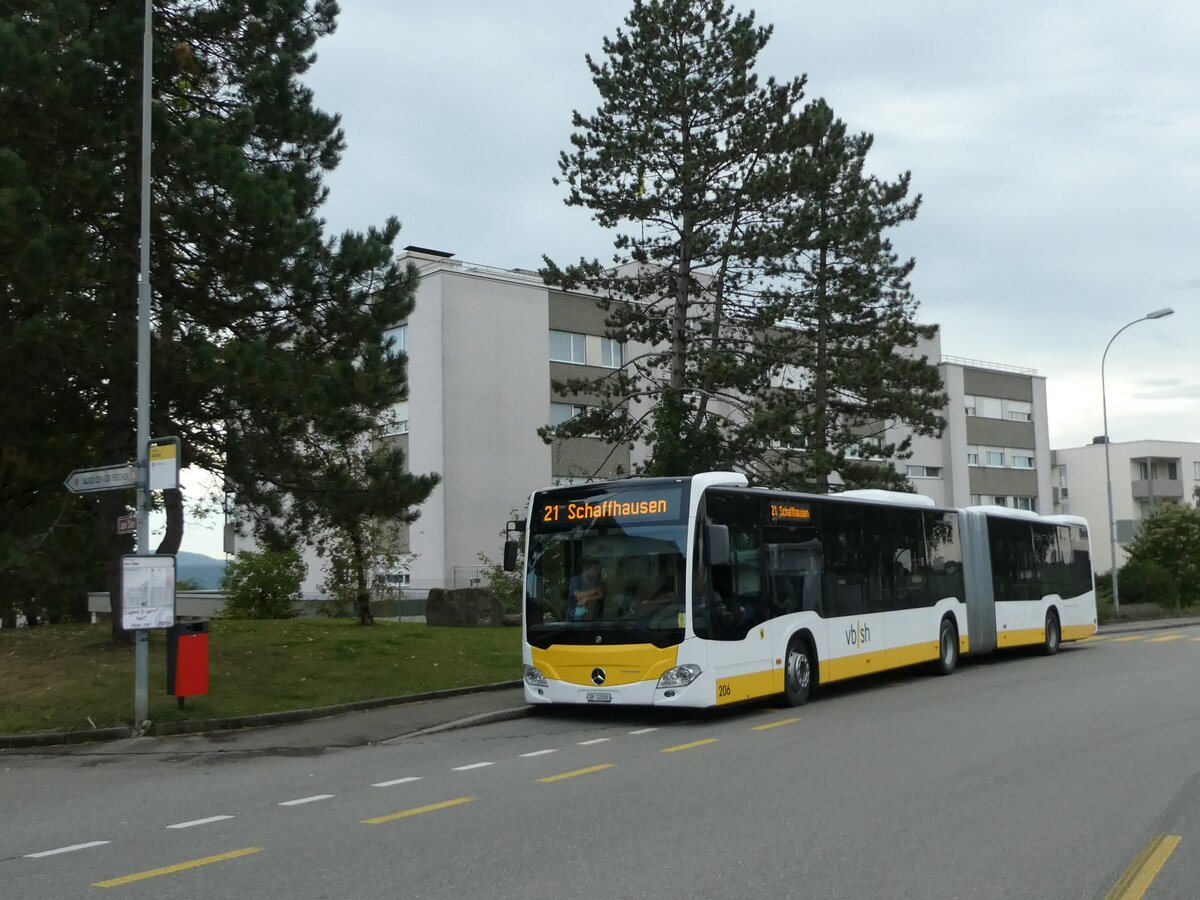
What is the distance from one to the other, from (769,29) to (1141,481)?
73.7 metres

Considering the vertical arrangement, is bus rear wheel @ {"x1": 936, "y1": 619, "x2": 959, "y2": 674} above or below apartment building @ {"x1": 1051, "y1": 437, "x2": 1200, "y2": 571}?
below

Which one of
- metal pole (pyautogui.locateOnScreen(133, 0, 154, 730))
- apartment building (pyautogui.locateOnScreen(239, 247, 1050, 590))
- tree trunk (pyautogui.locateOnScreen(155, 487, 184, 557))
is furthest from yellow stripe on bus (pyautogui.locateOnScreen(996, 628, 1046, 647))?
apartment building (pyautogui.locateOnScreen(239, 247, 1050, 590))

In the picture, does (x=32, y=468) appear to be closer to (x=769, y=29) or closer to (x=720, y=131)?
(x=720, y=131)

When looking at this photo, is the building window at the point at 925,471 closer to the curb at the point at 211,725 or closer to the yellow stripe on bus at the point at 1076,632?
the yellow stripe on bus at the point at 1076,632

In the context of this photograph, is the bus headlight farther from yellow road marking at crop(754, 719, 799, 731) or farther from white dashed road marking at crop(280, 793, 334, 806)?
white dashed road marking at crop(280, 793, 334, 806)

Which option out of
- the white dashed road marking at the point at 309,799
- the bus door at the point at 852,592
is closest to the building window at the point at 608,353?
the bus door at the point at 852,592

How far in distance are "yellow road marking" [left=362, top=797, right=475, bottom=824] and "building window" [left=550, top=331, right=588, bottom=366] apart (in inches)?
1519

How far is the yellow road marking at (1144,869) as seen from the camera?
252 inches

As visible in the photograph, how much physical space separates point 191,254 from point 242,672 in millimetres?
6168

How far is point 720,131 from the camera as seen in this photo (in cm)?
2981

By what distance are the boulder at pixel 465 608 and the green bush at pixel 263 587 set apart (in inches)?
214

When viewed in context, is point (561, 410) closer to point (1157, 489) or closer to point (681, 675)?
point (681, 675)

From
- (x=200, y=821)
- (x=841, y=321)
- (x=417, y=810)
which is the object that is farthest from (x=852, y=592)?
(x=841, y=321)

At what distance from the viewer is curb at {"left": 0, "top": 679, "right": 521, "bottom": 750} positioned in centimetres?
1398
